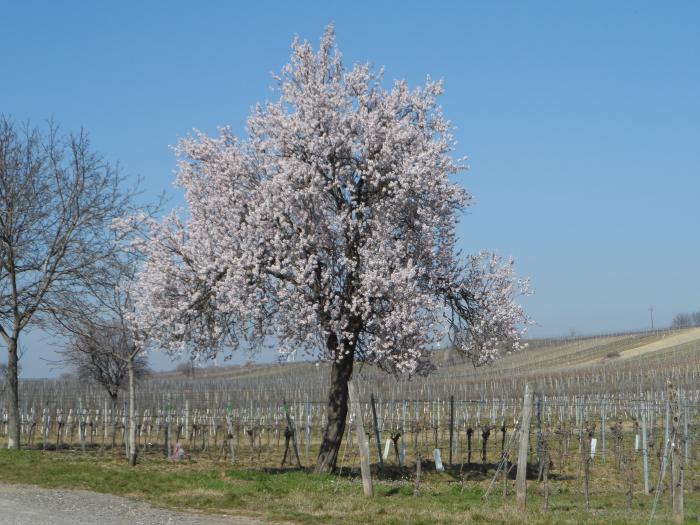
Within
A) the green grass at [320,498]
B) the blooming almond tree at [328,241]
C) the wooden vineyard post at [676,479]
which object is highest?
the blooming almond tree at [328,241]

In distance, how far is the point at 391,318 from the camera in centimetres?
2025

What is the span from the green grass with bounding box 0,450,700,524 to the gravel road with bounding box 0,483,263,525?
0.61 m

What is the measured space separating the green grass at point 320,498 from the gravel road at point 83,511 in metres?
0.61

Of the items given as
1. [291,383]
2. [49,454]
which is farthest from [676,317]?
[49,454]

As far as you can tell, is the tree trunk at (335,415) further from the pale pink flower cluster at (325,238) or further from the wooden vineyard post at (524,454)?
the wooden vineyard post at (524,454)

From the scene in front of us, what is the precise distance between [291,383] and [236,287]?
189 ft

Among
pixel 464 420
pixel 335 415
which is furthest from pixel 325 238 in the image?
pixel 464 420

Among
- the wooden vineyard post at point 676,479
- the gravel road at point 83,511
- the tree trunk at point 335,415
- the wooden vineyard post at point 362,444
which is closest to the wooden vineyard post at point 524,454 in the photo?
the wooden vineyard post at point 676,479

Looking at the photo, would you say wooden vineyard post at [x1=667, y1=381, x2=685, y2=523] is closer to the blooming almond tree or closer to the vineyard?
the vineyard

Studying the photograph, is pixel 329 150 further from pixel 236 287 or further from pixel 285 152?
pixel 236 287

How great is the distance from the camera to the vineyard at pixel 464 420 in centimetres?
2208

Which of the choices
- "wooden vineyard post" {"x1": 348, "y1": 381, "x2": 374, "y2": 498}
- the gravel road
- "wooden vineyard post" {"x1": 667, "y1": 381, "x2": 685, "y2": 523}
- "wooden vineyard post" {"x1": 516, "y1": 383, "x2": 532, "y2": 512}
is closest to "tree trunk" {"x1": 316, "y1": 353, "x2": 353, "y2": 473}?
"wooden vineyard post" {"x1": 348, "y1": 381, "x2": 374, "y2": 498}

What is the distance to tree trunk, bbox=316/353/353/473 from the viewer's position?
2200 centimetres

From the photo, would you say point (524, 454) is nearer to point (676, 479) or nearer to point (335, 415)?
point (676, 479)
